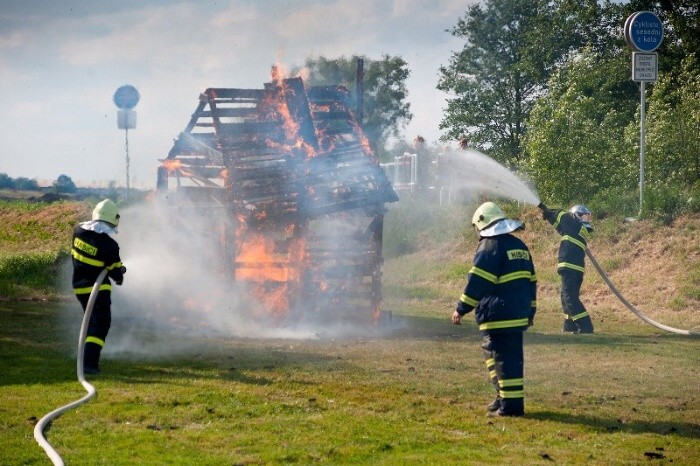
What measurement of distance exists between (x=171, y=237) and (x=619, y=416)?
10.1 meters

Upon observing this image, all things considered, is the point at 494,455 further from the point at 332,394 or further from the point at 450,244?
the point at 450,244

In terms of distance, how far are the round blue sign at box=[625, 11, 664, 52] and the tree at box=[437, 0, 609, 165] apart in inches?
748

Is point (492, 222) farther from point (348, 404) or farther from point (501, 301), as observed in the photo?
point (348, 404)

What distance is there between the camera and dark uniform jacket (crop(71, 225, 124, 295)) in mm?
11734

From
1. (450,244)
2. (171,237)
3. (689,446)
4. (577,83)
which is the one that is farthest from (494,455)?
(577,83)

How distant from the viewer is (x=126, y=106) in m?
25.3

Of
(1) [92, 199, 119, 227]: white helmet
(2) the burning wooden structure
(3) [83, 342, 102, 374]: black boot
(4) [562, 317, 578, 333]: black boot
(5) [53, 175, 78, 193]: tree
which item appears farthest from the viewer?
(5) [53, 175, 78, 193]: tree

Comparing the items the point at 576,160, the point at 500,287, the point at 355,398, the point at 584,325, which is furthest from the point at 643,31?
the point at 355,398

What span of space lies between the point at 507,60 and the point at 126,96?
2770 centimetres

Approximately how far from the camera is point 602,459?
7.57 m

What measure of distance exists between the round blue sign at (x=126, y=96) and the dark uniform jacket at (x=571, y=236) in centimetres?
1340

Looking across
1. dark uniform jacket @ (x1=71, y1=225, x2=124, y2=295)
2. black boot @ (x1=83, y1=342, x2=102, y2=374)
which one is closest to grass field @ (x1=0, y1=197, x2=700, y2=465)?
black boot @ (x1=83, y1=342, x2=102, y2=374)

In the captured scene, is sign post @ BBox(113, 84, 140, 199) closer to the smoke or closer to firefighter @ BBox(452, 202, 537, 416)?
the smoke

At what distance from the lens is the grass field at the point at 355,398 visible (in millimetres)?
7660
